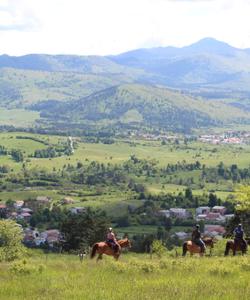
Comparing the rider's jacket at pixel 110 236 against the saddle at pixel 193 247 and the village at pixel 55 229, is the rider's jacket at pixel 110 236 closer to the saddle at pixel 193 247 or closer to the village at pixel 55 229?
the saddle at pixel 193 247

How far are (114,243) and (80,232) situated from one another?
5112 cm

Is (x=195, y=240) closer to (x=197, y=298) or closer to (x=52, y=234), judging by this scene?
(x=197, y=298)

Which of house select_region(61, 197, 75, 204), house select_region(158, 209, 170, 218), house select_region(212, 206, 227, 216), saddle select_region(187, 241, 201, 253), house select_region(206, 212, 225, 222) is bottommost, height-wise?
house select_region(61, 197, 75, 204)

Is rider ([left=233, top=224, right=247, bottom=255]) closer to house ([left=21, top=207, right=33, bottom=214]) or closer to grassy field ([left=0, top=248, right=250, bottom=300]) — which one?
grassy field ([left=0, top=248, right=250, bottom=300])

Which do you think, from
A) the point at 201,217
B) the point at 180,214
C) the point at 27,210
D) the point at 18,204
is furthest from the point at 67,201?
the point at 201,217

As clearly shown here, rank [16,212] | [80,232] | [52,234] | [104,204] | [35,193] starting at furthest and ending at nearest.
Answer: [35,193] < [104,204] < [16,212] < [52,234] < [80,232]

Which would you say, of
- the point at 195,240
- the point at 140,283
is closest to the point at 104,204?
the point at 195,240

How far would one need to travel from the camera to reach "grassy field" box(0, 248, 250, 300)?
55.4ft

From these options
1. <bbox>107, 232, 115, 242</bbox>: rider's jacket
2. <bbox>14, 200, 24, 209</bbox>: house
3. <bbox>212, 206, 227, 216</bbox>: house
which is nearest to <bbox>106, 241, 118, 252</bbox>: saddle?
<bbox>107, 232, 115, 242</bbox>: rider's jacket

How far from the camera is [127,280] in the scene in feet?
65.2

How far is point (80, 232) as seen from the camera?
255 feet

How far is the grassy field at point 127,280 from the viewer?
16875 mm

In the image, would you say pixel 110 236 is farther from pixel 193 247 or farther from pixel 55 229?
pixel 55 229

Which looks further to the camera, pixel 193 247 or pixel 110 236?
pixel 193 247
